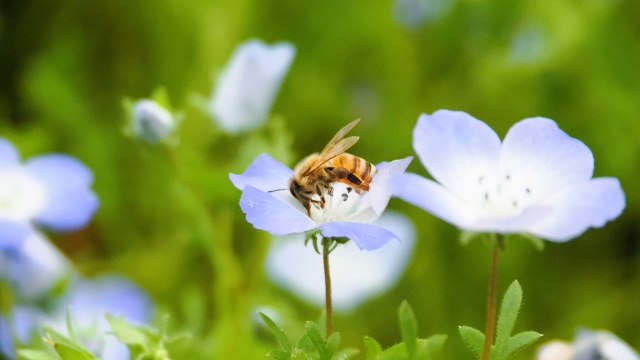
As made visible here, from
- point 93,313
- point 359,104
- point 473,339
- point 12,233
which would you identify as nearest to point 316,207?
point 473,339

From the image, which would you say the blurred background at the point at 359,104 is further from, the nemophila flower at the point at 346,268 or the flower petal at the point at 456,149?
the flower petal at the point at 456,149

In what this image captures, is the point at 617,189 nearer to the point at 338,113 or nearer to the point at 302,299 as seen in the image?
the point at 302,299

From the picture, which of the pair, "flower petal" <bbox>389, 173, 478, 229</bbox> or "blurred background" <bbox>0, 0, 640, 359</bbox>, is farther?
"blurred background" <bbox>0, 0, 640, 359</bbox>

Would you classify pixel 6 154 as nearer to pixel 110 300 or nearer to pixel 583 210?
pixel 110 300

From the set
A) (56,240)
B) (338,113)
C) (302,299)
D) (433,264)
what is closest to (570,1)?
(338,113)

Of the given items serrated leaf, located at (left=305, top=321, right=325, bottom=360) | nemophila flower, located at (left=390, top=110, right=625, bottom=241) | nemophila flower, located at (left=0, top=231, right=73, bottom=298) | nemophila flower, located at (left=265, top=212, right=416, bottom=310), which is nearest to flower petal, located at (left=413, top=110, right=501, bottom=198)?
nemophila flower, located at (left=390, top=110, right=625, bottom=241)

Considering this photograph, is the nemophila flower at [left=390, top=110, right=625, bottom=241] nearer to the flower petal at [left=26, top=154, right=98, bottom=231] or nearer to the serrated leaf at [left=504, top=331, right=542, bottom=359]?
the serrated leaf at [left=504, top=331, right=542, bottom=359]

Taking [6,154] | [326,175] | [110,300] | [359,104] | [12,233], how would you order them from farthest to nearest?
[359,104] → [110,300] → [6,154] → [12,233] → [326,175]
